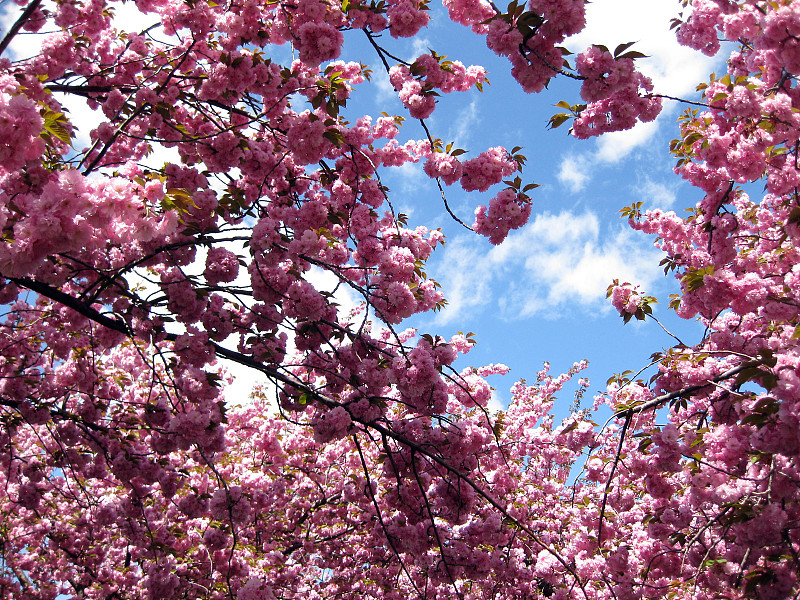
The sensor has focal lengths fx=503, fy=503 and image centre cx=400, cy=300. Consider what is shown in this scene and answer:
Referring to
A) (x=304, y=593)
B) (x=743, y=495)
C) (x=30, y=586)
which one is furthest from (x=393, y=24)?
(x=30, y=586)

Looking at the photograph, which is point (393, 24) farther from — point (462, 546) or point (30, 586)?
point (30, 586)

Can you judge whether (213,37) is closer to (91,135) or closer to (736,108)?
(91,135)

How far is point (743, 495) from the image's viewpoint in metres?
3.63

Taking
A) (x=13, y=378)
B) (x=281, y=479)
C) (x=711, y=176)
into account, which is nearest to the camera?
(x=711, y=176)

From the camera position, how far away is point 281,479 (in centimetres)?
672

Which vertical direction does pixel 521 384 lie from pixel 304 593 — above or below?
above

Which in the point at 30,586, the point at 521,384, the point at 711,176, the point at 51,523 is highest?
the point at 521,384

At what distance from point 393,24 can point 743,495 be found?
4.38 meters

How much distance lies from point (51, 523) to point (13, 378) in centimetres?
437

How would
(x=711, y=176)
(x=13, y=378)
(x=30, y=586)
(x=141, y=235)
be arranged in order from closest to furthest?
(x=141, y=235), (x=711, y=176), (x=13, y=378), (x=30, y=586)

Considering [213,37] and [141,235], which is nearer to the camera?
[141,235]

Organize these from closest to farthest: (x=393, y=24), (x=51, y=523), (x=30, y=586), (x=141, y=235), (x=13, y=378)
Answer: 1. (x=141, y=235)
2. (x=393, y=24)
3. (x=13, y=378)
4. (x=51, y=523)
5. (x=30, y=586)

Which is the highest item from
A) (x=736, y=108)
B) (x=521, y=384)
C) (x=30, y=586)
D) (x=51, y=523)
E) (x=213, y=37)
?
(x=521, y=384)

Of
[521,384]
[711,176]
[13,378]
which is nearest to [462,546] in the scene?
[711,176]
